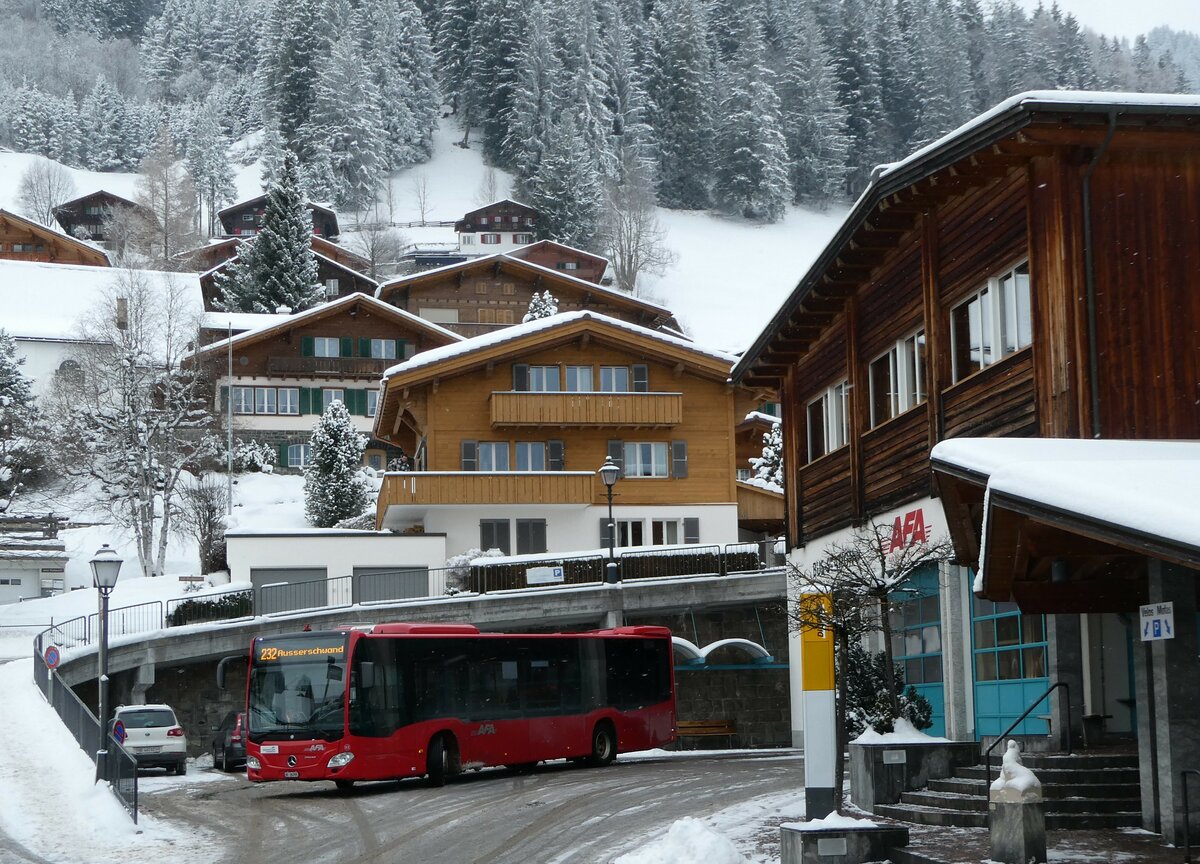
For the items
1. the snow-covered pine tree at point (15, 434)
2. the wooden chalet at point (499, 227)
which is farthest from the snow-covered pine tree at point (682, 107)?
the snow-covered pine tree at point (15, 434)

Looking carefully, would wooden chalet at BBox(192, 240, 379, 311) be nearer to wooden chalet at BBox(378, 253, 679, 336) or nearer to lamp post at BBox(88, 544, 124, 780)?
wooden chalet at BBox(378, 253, 679, 336)

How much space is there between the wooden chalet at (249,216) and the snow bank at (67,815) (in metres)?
103

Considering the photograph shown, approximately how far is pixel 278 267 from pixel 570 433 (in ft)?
152

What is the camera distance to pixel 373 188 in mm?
146375

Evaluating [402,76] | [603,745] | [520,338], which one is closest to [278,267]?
[520,338]

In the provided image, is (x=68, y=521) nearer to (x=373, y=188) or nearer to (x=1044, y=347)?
(x=1044, y=347)

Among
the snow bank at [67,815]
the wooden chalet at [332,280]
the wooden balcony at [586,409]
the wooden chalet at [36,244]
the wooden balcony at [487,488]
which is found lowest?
the snow bank at [67,815]

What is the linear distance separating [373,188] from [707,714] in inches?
4509

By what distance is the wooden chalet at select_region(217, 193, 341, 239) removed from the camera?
416ft

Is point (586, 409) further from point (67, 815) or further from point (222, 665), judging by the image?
point (67, 815)

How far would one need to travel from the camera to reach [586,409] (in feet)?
166

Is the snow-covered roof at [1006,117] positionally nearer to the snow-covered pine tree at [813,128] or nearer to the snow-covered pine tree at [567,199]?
the snow-covered pine tree at [567,199]

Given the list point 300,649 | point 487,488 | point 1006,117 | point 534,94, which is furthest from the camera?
point 534,94

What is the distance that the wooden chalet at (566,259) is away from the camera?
114m
